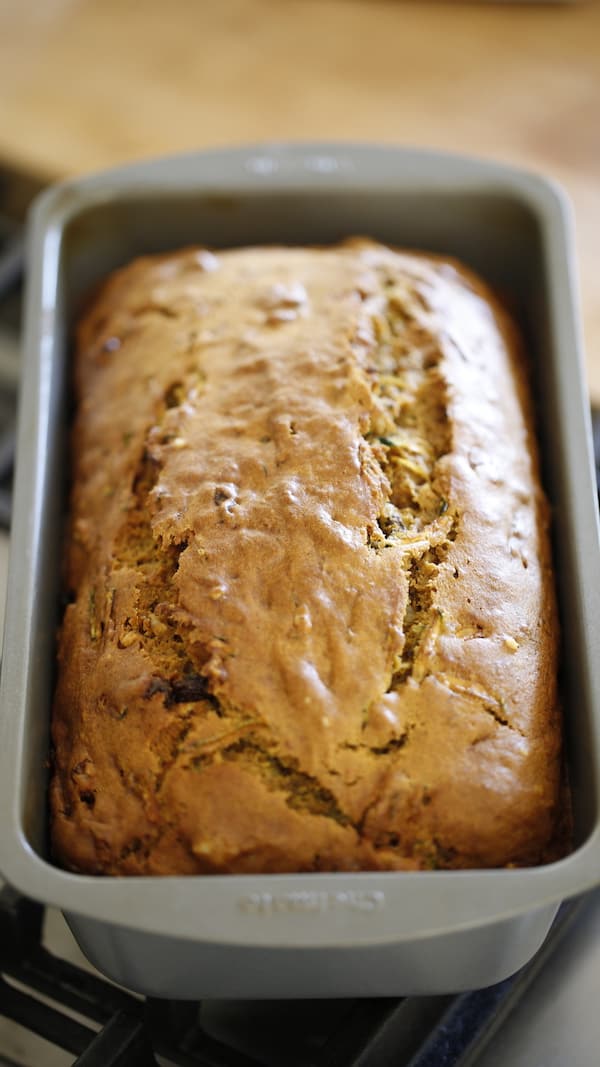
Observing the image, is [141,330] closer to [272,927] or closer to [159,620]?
[159,620]

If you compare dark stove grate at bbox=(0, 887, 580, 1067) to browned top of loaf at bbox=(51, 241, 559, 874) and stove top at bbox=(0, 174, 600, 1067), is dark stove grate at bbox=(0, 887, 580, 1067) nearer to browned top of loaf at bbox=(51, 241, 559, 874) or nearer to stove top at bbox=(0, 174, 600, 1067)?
stove top at bbox=(0, 174, 600, 1067)

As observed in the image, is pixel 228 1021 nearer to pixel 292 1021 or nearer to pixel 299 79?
pixel 292 1021

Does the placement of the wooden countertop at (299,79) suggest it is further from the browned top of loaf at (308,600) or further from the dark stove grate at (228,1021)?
the dark stove grate at (228,1021)

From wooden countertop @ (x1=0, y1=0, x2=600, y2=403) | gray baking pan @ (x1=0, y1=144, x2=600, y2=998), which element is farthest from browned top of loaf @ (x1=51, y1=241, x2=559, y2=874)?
wooden countertop @ (x1=0, y1=0, x2=600, y2=403)

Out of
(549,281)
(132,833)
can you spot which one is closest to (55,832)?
(132,833)

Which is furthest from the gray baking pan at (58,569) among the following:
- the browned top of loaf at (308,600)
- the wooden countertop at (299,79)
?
the wooden countertop at (299,79)

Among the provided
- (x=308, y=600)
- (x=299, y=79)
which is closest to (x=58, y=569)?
(x=308, y=600)
